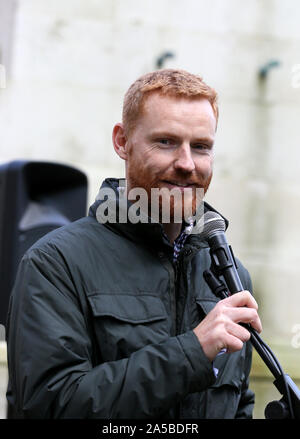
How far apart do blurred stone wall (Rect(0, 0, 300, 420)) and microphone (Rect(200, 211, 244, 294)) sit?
165 inches

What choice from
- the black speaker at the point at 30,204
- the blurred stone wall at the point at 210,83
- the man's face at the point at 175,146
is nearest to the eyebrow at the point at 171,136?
the man's face at the point at 175,146

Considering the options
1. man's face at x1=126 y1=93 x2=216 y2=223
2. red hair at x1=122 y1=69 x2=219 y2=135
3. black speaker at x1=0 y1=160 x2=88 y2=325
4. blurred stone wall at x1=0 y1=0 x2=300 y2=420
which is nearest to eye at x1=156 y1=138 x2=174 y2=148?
man's face at x1=126 y1=93 x2=216 y2=223

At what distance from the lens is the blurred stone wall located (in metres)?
6.29

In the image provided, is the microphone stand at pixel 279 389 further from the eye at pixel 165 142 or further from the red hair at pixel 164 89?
the red hair at pixel 164 89

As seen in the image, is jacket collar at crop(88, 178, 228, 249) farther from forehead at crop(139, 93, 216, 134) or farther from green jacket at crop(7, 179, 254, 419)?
forehead at crop(139, 93, 216, 134)

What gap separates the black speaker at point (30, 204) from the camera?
372cm

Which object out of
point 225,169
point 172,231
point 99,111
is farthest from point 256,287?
point 172,231

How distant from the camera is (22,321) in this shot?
1791mm

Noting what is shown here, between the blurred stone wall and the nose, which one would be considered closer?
the nose

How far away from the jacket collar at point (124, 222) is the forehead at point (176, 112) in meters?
0.21

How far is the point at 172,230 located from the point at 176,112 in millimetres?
331

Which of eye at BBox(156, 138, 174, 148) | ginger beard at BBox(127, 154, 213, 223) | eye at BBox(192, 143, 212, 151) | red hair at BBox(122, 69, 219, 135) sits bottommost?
ginger beard at BBox(127, 154, 213, 223)
